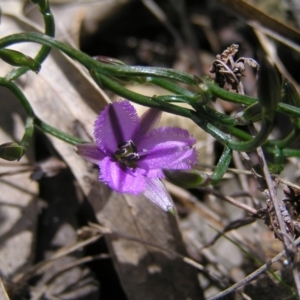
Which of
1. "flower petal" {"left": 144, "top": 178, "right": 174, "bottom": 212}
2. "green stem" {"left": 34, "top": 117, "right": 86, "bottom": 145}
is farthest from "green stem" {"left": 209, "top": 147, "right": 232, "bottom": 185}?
"green stem" {"left": 34, "top": 117, "right": 86, "bottom": 145}

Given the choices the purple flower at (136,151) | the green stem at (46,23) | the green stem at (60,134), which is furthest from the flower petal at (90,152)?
the green stem at (46,23)

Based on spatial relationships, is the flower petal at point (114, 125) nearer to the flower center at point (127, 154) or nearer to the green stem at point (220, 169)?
the flower center at point (127, 154)

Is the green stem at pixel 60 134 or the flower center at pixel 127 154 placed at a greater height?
the green stem at pixel 60 134


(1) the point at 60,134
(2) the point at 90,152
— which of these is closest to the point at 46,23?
(1) the point at 60,134

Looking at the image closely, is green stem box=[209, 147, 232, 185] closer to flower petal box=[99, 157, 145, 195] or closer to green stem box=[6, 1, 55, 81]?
flower petal box=[99, 157, 145, 195]

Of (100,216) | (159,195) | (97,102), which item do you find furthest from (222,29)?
(159,195)

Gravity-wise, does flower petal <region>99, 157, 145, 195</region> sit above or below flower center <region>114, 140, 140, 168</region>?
below

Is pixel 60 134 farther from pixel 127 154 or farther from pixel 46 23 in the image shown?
pixel 46 23
